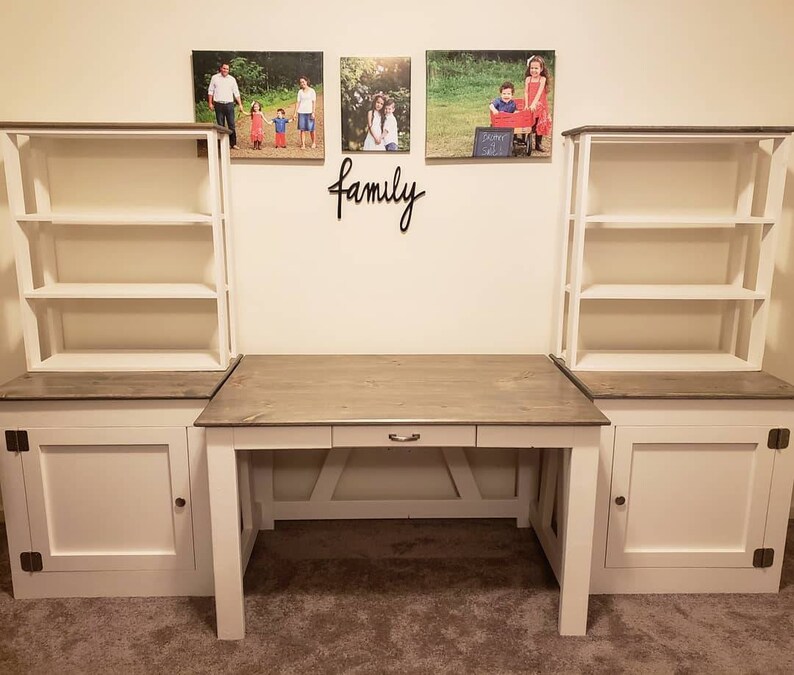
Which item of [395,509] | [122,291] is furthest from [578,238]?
[122,291]

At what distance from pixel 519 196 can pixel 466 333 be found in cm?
62

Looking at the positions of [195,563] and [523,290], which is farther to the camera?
[523,290]

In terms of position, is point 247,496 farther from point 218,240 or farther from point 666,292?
point 666,292

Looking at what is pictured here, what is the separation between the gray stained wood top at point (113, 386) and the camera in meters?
Answer: 2.09

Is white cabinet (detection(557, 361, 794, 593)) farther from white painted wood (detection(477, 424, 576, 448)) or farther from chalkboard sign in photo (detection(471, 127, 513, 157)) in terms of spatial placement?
chalkboard sign in photo (detection(471, 127, 513, 157))

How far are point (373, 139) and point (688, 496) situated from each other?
5.99 feet

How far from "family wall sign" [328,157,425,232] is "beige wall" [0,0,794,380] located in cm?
3

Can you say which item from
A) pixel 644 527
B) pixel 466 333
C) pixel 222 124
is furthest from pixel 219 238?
pixel 644 527

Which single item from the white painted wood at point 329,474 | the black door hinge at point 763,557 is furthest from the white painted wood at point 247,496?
the black door hinge at point 763,557

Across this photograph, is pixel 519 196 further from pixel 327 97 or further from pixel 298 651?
pixel 298 651

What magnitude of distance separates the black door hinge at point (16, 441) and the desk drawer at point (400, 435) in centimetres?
111

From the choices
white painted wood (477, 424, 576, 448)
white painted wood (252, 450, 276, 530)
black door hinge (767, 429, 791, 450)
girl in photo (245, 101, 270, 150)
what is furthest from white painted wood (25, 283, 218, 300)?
black door hinge (767, 429, 791, 450)

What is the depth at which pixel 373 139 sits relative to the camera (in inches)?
98.2

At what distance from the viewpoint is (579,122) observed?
251 centimetres
